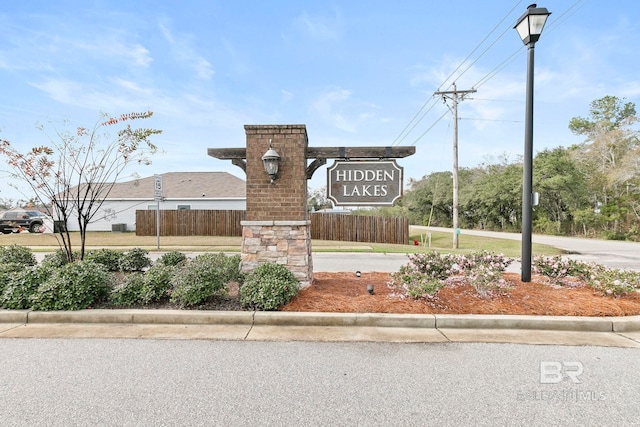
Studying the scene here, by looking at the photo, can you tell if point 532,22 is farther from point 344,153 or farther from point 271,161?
point 271,161

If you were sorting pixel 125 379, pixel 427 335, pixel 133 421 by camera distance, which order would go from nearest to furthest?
pixel 133 421
pixel 125 379
pixel 427 335

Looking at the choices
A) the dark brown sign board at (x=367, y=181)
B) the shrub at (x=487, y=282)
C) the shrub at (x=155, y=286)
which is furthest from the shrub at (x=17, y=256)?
the shrub at (x=487, y=282)

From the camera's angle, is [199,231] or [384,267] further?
[199,231]

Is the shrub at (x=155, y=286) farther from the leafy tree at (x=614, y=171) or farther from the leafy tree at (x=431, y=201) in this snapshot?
the leafy tree at (x=431, y=201)

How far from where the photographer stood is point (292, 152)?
17.5 ft

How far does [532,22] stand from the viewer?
17.3ft

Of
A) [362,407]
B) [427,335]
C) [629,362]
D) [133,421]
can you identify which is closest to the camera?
[133,421]

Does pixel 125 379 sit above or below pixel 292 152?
below

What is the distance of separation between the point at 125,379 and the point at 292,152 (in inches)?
147

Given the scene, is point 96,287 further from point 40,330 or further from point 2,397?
point 2,397

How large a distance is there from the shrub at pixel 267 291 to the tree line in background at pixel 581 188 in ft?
45.5

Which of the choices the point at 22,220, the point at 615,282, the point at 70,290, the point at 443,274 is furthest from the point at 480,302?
the point at 22,220

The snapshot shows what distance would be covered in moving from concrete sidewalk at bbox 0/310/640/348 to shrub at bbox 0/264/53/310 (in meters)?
0.18

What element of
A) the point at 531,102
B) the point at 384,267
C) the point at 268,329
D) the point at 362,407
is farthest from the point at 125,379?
the point at 384,267
